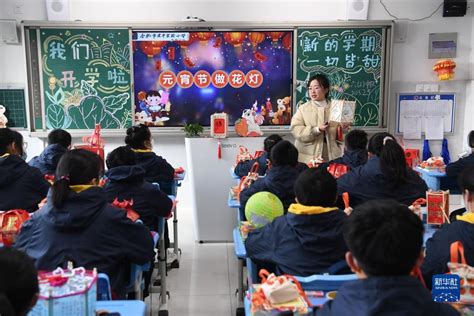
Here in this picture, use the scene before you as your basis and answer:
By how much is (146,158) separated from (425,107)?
Result: 3.70 m

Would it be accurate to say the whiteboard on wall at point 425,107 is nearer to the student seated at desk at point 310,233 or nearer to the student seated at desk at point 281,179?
the student seated at desk at point 281,179

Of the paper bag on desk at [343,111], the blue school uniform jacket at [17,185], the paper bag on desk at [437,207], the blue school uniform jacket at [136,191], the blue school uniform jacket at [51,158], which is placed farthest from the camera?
the paper bag on desk at [343,111]

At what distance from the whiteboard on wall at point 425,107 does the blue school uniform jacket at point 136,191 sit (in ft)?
12.7

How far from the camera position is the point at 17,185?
2.94 m

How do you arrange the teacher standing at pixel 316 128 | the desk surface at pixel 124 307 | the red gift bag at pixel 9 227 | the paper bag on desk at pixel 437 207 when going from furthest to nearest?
the teacher standing at pixel 316 128 < the paper bag on desk at pixel 437 207 < the red gift bag at pixel 9 227 < the desk surface at pixel 124 307

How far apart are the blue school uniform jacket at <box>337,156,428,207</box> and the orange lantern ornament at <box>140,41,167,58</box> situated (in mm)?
3247

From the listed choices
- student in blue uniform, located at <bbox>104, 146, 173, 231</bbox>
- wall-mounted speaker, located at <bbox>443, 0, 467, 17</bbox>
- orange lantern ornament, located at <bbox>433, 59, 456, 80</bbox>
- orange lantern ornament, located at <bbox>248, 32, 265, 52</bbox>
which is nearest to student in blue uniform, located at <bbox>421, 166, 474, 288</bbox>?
student in blue uniform, located at <bbox>104, 146, 173, 231</bbox>

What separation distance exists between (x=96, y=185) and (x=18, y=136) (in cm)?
130

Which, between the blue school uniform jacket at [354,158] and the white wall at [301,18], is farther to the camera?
the white wall at [301,18]

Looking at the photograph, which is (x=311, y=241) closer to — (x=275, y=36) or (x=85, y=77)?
(x=275, y=36)

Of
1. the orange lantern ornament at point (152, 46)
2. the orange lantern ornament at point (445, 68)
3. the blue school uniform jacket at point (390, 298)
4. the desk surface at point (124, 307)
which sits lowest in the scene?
the desk surface at point (124, 307)

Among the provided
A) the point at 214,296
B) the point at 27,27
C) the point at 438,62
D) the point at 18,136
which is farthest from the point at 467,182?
the point at 27,27

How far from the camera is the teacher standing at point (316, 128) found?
14.0 ft

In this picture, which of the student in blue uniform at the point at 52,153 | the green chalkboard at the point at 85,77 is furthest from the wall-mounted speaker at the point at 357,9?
the student in blue uniform at the point at 52,153
